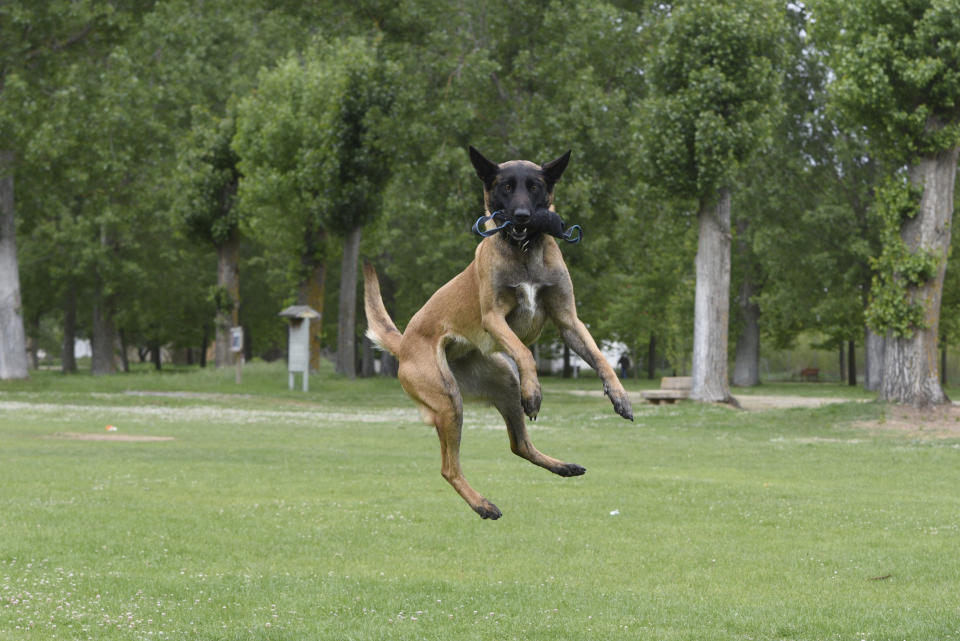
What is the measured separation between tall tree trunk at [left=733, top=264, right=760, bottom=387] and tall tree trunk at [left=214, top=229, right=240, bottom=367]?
27662 mm

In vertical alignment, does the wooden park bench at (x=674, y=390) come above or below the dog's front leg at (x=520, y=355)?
below

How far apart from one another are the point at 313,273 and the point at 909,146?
31.0m

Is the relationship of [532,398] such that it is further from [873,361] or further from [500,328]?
[873,361]

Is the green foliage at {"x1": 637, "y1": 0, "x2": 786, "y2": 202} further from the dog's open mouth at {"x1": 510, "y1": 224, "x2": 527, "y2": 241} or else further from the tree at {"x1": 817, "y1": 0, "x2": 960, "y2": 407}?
the dog's open mouth at {"x1": 510, "y1": 224, "x2": 527, "y2": 241}

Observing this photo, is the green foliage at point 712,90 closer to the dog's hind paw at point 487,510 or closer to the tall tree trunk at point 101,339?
the dog's hind paw at point 487,510

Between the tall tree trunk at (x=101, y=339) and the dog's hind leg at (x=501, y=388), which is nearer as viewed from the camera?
the dog's hind leg at (x=501, y=388)

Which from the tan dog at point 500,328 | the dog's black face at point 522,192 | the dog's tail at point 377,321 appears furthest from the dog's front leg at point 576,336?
the dog's tail at point 377,321

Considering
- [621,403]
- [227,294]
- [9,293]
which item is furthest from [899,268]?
[227,294]

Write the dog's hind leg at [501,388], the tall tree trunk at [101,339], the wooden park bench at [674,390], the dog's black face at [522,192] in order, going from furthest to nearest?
1. the tall tree trunk at [101,339]
2. the wooden park bench at [674,390]
3. the dog's hind leg at [501,388]
4. the dog's black face at [522,192]

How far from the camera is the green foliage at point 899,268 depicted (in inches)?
1171

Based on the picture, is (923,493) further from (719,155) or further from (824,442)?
(719,155)

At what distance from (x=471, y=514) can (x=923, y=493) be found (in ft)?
25.2

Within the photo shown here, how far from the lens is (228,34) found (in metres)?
60.9

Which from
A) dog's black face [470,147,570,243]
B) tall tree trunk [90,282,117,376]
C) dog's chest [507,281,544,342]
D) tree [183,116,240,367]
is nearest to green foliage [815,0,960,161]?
dog's chest [507,281,544,342]
